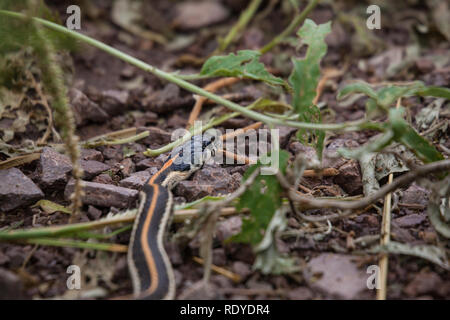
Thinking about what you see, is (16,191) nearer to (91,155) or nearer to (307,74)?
(91,155)

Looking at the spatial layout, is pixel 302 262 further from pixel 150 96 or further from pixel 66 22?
pixel 66 22

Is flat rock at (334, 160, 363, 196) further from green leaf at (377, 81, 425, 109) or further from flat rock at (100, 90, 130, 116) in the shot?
flat rock at (100, 90, 130, 116)

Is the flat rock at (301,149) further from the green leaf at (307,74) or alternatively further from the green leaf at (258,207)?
the green leaf at (258,207)

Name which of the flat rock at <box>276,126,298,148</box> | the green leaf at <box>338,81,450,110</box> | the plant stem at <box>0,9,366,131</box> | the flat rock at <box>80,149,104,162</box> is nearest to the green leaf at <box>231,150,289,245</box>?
the plant stem at <box>0,9,366,131</box>

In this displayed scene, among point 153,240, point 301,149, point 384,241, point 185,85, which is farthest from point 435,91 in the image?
point 153,240

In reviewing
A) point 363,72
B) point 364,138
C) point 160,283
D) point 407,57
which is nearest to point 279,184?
point 160,283

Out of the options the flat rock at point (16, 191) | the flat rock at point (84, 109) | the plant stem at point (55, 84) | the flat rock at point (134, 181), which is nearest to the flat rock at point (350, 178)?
the flat rock at point (134, 181)
